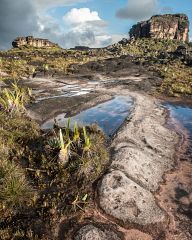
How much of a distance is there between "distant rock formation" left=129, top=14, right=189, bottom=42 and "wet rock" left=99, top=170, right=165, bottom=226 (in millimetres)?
163321

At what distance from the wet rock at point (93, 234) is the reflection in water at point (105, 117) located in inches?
363

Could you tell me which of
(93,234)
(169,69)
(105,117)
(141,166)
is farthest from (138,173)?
(169,69)

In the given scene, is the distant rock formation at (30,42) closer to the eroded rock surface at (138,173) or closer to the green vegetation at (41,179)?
the eroded rock surface at (138,173)

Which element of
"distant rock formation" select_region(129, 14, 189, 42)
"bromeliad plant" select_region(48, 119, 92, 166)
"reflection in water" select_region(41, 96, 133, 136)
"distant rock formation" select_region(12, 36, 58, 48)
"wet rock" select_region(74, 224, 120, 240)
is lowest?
"wet rock" select_region(74, 224, 120, 240)

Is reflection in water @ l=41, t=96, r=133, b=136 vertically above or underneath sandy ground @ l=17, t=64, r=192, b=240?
above

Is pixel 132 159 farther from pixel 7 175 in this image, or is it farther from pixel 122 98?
pixel 122 98

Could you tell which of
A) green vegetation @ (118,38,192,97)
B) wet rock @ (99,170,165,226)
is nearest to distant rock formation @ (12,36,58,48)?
green vegetation @ (118,38,192,97)

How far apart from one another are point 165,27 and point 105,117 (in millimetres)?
159540

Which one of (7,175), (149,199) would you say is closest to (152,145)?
(149,199)

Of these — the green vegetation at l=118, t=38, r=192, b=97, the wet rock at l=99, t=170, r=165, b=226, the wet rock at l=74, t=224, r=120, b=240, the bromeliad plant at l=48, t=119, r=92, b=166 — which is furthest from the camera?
the green vegetation at l=118, t=38, r=192, b=97

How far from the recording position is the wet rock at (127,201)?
10094 millimetres

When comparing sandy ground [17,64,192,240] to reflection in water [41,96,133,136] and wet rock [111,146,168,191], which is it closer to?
wet rock [111,146,168,191]

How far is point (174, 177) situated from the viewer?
43.8 feet

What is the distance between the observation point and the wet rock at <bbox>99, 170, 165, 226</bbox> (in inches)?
397
